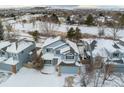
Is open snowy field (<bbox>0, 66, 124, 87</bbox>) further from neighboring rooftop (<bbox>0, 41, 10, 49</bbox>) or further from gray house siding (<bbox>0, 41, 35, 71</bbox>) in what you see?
neighboring rooftop (<bbox>0, 41, 10, 49</bbox>)

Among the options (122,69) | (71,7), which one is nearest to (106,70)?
(122,69)

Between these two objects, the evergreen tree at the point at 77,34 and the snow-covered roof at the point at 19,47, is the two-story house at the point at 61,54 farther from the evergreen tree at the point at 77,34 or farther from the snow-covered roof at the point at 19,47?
the snow-covered roof at the point at 19,47

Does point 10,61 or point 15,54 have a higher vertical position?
point 15,54

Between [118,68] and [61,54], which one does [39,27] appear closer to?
[61,54]

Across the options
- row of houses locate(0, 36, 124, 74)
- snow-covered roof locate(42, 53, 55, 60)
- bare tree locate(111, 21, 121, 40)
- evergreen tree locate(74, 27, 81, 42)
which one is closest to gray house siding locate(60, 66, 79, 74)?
row of houses locate(0, 36, 124, 74)

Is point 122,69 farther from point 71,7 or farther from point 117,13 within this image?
point 71,7

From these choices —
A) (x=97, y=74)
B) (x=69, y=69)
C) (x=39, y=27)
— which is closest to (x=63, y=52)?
(x=69, y=69)
